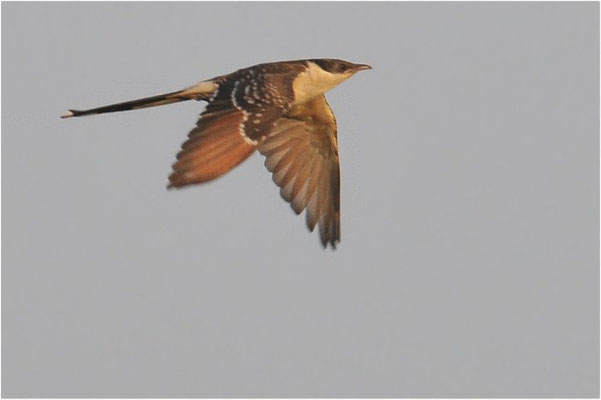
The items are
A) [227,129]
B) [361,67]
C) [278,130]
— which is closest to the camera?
[227,129]

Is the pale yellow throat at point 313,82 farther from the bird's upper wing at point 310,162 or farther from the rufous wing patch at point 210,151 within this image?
the rufous wing patch at point 210,151

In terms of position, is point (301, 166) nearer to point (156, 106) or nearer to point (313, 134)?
point (313, 134)

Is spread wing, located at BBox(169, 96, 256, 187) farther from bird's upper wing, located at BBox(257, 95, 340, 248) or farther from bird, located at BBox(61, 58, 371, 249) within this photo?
bird's upper wing, located at BBox(257, 95, 340, 248)

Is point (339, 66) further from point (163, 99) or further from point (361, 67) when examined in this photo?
point (163, 99)

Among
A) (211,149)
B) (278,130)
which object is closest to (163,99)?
(278,130)

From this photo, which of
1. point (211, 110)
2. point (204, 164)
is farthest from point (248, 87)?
point (204, 164)

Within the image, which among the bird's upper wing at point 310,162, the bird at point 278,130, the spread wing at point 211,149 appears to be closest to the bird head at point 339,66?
the bird at point 278,130
